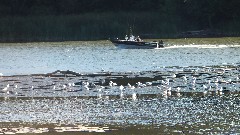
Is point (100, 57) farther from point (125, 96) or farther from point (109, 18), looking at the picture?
point (109, 18)

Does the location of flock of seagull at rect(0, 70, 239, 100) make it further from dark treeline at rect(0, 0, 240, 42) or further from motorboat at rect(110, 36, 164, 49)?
dark treeline at rect(0, 0, 240, 42)

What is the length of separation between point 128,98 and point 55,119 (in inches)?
220

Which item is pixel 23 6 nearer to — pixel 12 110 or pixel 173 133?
pixel 12 110

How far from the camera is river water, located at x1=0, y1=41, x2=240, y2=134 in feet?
77.4

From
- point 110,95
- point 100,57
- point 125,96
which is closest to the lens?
point 125,96

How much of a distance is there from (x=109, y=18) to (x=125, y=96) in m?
57.9

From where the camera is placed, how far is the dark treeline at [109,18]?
8431 centimetres

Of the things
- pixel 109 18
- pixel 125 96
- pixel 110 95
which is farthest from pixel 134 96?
pixel 109 18

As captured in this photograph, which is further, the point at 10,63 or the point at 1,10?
the point at 1,10

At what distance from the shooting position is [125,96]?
102 ft

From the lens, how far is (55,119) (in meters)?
25.5

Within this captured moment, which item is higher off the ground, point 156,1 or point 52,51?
point 156,1

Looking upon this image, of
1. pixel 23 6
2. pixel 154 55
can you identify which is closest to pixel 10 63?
pixel 154 55

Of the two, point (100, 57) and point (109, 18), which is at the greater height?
point (109, 18)
